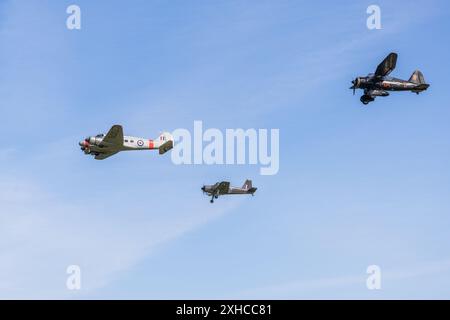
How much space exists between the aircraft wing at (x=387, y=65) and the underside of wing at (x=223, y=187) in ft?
127

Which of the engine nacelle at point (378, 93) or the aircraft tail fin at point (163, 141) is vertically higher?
the engine nacelle at point (378, 93)

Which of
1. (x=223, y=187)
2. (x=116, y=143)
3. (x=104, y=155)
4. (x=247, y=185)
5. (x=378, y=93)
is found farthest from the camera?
(x=247, y=185)

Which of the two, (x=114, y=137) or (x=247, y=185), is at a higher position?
(x=114, y=137)

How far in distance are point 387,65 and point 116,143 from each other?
33717 mm

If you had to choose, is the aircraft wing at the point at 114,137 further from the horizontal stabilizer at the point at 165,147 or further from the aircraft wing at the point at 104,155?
the horizontal stabilizer at the point at 165,147

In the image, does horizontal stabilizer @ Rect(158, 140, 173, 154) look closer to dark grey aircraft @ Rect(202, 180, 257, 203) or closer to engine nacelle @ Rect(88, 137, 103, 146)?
engine nacelle @ Rect(88, 137, 103, 146)

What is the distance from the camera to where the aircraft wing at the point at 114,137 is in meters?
100

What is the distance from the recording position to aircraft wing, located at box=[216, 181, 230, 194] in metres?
129

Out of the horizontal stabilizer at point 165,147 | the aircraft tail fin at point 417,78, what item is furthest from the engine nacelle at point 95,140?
the aircraft tail fin at point 417,78

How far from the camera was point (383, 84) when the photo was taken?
9788cm

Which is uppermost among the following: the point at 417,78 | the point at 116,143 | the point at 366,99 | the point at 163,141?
the point at 417,78

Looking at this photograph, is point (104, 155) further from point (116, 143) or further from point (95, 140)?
point (116, 143)

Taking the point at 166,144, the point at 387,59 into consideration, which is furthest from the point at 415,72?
the point at 166,144

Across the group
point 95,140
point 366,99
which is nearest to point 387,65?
point 366,99
